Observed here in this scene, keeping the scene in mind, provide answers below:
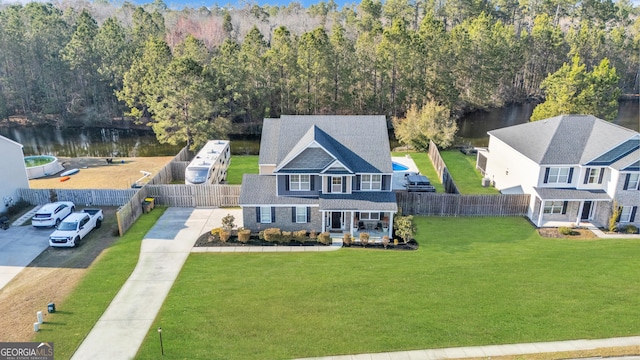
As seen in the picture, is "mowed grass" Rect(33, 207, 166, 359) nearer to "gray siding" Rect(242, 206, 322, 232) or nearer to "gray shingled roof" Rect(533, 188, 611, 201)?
"gray siding" Rect(242, 206, 322, 232)

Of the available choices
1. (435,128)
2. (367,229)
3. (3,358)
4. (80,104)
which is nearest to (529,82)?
(435,128)

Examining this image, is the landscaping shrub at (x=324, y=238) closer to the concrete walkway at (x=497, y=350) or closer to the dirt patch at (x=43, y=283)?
the concrete walkway at (x=497, y=350)

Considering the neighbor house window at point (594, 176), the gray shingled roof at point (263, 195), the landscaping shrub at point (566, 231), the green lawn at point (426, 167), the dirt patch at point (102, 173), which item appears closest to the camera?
the gray shingled roof at point (263, 195)

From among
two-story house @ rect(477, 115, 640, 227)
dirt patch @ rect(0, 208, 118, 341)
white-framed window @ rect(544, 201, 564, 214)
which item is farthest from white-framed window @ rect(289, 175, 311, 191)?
white-framed window @ rect(544, 201, 564, 214)

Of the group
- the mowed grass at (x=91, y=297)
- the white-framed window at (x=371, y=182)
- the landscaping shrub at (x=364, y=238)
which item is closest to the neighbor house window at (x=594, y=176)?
the white-framed window at (x=371, y=182)

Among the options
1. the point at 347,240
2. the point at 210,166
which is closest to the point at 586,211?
the point at 347,240

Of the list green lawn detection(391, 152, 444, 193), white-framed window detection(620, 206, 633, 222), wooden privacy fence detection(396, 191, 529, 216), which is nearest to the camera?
white-framed window detection(620, 206, 633, 222)
